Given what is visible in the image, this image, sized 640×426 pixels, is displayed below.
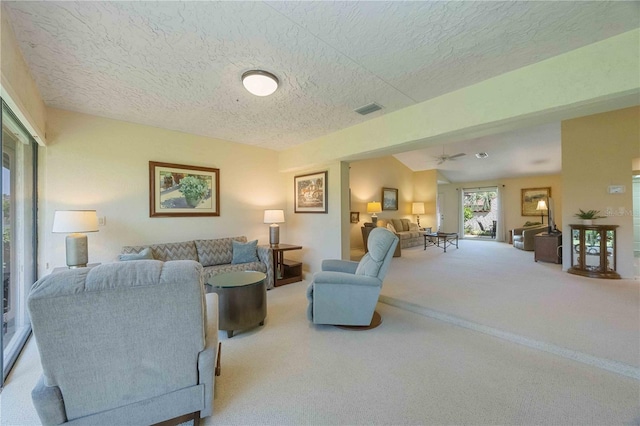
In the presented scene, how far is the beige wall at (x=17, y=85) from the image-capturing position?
1.77m

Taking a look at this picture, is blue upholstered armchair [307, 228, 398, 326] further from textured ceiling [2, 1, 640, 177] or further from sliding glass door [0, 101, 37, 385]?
sliding glass door [0, 101, 37, 385]

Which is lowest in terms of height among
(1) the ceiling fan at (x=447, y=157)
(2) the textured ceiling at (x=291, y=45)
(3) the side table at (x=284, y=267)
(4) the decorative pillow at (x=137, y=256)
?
(3) the side table at (x=284, y=267)

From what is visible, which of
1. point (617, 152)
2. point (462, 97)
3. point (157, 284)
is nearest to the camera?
point (157, 284)

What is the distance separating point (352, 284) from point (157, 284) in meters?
1.91

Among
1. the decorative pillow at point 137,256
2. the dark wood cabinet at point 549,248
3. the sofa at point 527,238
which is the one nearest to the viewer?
the decorative pillow at point 137,256

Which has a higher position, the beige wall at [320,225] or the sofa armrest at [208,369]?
the beige wall at [320,225]

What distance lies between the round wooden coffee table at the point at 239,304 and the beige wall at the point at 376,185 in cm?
408

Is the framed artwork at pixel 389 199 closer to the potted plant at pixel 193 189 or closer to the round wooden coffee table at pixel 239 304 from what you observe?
the potted plant at pixel 193 189

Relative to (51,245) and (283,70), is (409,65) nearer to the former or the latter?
(283,70)

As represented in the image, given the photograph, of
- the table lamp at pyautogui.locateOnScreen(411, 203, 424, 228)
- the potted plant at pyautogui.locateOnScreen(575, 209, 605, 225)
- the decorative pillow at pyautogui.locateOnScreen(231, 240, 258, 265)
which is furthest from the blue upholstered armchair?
the table lamp at pyautogui.locateOnScreen(411, 203, 424, 228)

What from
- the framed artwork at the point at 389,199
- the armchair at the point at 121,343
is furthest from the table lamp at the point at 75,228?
the framed artwork at the point at 389,199

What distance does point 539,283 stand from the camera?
409 centimetres

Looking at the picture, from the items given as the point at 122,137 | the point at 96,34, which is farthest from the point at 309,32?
the point at 122,137

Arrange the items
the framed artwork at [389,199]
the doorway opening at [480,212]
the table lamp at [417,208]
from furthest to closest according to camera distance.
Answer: the doorway opening at [480,212]
the table lamp at [417,208]
the framed artwork at [389,199]
